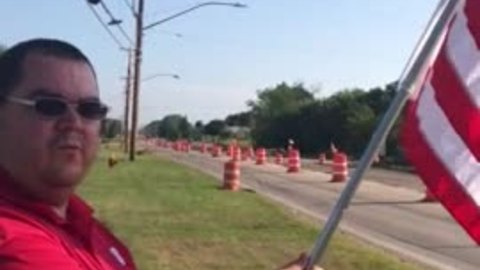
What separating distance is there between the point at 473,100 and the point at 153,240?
12.0 meters

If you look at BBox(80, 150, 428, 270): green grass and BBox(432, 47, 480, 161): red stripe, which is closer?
BBox(432, 47, 480, 161): red stripe

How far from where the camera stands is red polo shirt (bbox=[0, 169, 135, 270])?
2738 millimetres

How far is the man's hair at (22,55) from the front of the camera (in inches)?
123

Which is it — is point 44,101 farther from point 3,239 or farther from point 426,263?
point 426,263

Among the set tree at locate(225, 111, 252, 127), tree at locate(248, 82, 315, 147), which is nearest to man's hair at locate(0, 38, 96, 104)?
tree at locate(248, 82, 315, 147)

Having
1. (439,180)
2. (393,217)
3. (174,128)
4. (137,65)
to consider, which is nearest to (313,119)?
(137,65)

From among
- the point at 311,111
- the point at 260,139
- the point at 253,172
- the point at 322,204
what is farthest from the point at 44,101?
the point at 260,139

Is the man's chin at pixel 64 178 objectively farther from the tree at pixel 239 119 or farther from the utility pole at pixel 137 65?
the tree at pixel 239 119

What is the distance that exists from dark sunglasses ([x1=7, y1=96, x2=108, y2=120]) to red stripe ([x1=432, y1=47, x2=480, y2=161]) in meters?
1.88

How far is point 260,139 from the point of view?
124 metres

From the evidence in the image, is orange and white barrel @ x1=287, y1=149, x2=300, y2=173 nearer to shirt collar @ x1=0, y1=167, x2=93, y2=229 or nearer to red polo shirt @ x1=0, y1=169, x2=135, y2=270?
red polo shirt @ x1=0, y1=169, x2=135, y2=270

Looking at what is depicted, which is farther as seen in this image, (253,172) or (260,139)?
(260,139)

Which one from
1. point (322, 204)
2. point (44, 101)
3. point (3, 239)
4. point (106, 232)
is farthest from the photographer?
point (322, 204)

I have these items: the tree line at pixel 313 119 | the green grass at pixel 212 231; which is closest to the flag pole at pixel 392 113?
the green grass at pixel 212 231
